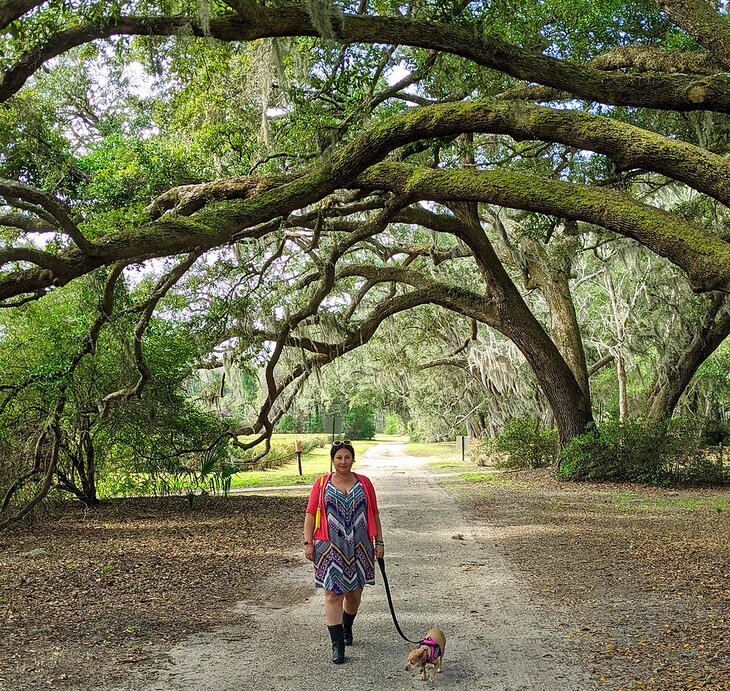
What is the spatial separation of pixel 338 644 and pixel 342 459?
3.88ft

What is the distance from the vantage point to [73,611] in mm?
6605

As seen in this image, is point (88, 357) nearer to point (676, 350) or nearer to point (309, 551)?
point (309, 551)

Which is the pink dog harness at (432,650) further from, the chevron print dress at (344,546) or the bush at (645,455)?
the bush at (645,455)

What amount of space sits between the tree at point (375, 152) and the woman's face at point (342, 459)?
239cm

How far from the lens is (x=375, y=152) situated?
298 inches

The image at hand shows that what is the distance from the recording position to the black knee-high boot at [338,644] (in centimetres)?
518

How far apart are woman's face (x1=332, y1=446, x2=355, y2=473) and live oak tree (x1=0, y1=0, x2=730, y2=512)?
2419mm

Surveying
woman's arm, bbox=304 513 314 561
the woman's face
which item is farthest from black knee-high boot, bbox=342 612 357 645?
the woman's face

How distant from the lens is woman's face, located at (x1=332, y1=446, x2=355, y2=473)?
219 inches

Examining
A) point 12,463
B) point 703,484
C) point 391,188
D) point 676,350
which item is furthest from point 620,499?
point 12,463

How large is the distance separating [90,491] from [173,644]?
917cm

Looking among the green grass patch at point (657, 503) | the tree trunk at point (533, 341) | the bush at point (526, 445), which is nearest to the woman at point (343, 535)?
the green grass patch at point (657, 503)

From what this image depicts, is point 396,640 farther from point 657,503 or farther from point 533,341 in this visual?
point 533,341

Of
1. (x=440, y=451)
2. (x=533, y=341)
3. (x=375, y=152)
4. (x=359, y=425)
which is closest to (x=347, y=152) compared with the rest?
(x=375, y=152)
